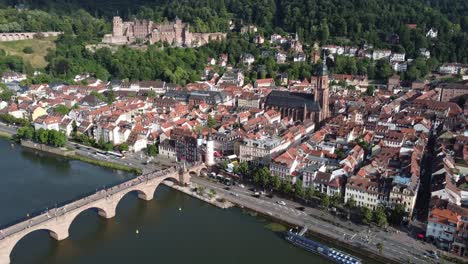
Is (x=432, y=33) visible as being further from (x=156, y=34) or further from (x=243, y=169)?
(x=243, y=169)

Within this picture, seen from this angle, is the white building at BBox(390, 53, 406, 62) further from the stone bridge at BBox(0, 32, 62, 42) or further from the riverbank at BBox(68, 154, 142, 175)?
the stone bridge at BBox(0, 32, 62, 42)

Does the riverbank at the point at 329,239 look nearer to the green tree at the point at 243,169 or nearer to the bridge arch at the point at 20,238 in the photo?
the green tree at the point at 243,169

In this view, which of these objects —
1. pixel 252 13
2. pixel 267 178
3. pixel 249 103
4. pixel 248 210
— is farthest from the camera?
pixel 252 13

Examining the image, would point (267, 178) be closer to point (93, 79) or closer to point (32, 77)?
point (93, 79)

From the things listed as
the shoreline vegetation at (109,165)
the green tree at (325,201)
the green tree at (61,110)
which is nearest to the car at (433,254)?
the green tree at (325,201)

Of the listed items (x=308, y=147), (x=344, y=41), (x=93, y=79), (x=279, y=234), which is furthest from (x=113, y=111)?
(x=344, y=41)
